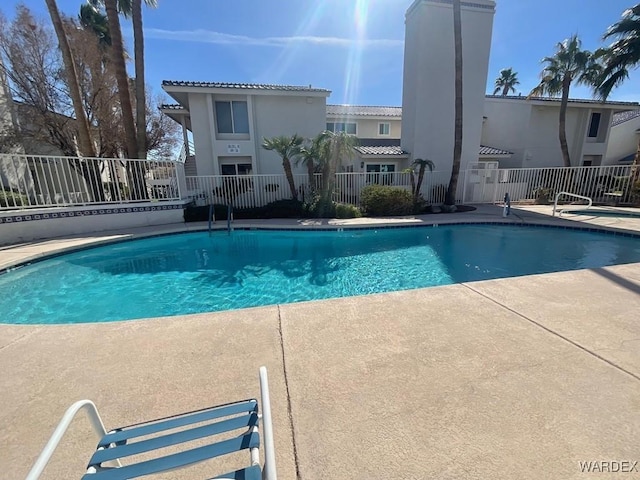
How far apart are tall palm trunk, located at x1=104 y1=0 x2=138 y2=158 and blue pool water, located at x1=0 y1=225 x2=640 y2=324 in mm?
5341

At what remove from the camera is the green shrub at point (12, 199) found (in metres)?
7.98

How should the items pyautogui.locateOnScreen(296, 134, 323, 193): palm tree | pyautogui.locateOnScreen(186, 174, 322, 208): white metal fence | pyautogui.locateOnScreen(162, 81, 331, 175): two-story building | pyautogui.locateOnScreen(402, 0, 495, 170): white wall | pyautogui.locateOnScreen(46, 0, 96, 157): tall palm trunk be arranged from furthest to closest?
pyautogui.locateOnScreen(402, 0, 495, 170): white wall → pyautogui.locateOnScreen(162, 81, 331, 175): two-story building → pyautogui.locateOnScreen(186, 174, 322, 208): white metal fence → pyautogui.locateOnScreen(296, 134, 323, 193): palm tree → pyautogui.locateOnScreen(46, 0, 96, 157): tall palm trunk

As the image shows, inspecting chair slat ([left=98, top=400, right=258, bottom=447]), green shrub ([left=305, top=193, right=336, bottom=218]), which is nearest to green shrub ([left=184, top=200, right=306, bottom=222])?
green shrub ([left=305, top=193, right=336, bottom=218])

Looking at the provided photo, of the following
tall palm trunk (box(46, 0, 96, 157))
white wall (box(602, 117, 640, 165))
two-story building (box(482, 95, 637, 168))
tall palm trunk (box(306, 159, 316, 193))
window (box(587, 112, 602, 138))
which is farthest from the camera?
white wall (box(602, 117, 640, 165))

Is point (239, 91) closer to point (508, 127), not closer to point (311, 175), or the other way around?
point (311, 175)

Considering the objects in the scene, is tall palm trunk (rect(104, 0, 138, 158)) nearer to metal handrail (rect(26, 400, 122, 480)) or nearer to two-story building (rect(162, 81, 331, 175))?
two-story building (rect(162, 81, 331, 175))

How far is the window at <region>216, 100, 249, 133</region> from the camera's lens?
13742 millimetres

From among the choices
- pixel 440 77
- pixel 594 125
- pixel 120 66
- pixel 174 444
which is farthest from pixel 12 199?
pixel 594 125

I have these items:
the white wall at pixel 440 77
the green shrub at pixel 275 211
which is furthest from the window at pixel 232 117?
the white wall at pixel 440 77

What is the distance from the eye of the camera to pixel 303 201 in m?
12.7

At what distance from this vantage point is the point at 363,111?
21.3 m

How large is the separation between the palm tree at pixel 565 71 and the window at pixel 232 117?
18347mm

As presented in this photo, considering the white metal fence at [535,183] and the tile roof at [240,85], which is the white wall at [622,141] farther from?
the tile roof at [240,85]

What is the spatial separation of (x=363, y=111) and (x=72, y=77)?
17346 mm
